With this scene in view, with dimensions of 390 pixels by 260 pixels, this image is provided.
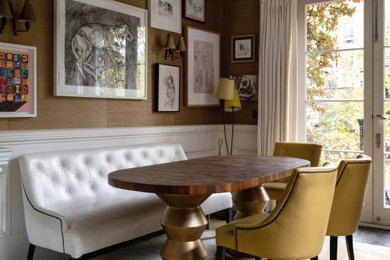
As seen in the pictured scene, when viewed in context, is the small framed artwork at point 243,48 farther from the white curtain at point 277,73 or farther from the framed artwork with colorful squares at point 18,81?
the framed artwork with colorful squares at point 18,81

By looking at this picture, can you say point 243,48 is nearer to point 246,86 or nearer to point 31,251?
point 246,86

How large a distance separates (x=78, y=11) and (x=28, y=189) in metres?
1.53

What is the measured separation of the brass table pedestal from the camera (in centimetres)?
259

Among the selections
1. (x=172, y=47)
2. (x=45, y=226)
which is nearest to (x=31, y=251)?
(x=45, y=226)

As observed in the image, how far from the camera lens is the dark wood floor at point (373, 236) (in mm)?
3949

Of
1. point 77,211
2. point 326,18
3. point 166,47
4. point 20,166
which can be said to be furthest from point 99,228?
point 326,18

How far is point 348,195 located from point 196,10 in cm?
300

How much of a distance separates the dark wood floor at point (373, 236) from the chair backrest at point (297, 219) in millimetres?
1878

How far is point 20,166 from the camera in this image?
3.06 metres

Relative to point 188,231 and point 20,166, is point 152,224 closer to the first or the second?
point 188,231

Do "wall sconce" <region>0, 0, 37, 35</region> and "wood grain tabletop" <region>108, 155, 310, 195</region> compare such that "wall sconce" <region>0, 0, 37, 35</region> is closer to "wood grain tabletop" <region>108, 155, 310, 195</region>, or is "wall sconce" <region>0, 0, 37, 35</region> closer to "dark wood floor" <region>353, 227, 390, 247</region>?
"wood grain tabletop" <region>108, 155, 310, 195</region>

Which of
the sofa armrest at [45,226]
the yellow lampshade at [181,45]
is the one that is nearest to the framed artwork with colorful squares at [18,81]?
the sofa armrest at [45,226]

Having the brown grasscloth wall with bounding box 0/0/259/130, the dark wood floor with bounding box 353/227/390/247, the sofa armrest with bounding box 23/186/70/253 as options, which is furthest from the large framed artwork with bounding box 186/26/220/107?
the sofa armrest with bounding box 23/186/70/253

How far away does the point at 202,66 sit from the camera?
509 centimetres
